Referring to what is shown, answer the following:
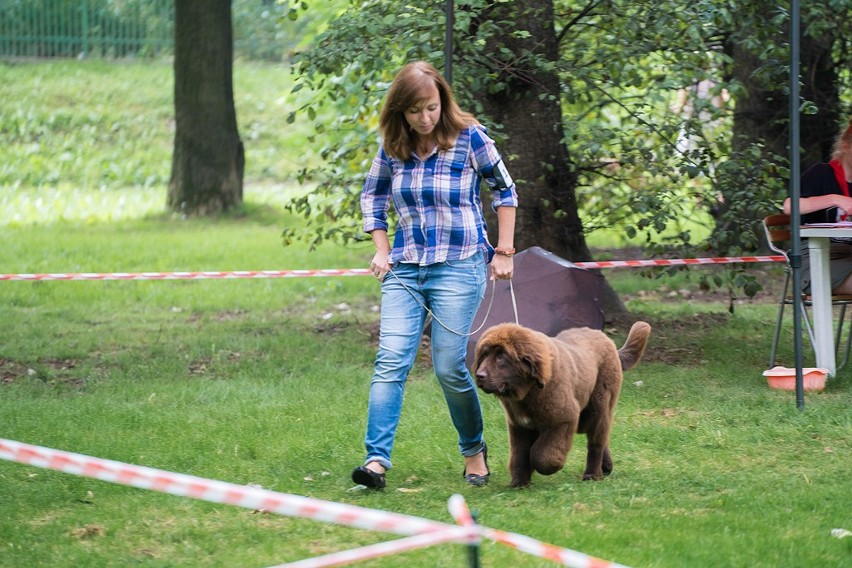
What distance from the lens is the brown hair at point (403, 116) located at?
208 inches

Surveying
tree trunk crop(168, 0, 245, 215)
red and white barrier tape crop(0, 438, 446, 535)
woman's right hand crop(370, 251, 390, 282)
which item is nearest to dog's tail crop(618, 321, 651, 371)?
woman's right hand crop(370, 251, 390, 282)

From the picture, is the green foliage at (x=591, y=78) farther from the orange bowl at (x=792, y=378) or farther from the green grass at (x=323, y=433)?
the orange bowl at (x=792, y=378)

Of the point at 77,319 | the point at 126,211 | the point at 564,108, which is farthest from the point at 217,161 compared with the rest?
the point at 564,108

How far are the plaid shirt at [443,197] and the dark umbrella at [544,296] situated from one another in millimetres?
3133

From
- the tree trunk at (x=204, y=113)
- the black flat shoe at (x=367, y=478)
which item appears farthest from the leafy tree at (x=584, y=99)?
the tree trunk at (x=204, y=113)

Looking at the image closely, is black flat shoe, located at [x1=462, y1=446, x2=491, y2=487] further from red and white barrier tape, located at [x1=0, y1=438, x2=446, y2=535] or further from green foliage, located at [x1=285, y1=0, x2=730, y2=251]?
green foliage, located at [x1=285, y1=0, x2=730, y2=251]

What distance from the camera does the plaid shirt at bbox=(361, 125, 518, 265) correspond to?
5395 mm

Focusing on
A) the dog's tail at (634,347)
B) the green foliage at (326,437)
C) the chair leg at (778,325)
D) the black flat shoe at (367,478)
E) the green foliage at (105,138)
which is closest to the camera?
the green foliage at (326,437)

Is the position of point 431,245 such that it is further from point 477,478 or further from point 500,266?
point 477,478

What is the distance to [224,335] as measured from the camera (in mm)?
10141

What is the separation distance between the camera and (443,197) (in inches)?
212

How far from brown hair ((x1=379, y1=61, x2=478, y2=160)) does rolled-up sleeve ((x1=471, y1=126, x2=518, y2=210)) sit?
0.10m

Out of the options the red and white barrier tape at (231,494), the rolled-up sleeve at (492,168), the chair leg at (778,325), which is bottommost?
the chair leg at (778,325)

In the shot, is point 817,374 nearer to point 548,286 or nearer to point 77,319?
point 548,286
